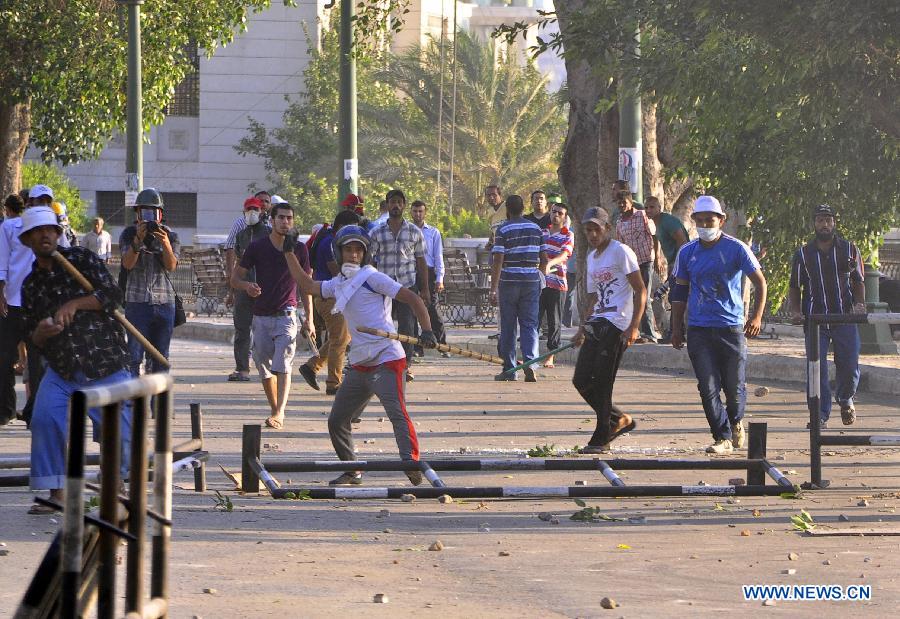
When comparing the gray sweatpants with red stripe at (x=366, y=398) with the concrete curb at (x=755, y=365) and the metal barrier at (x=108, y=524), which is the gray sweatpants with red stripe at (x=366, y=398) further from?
the concrete curb at (x=755, y=365)

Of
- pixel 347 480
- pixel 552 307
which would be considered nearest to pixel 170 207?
pixel 552 307

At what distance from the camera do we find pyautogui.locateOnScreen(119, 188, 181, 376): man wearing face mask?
12.2m

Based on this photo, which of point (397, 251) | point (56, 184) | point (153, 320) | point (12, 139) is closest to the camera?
point (153, 320)

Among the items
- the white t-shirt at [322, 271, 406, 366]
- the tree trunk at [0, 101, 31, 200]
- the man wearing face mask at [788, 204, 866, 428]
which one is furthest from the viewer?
the tree trunk at [0, 101, 31, 200]

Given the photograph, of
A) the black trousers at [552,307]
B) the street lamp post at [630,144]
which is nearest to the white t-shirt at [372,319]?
the black trousers at [552,307]

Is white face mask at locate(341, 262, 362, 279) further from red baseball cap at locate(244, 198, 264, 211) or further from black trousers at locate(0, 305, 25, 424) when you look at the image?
red baseball cap at locate(244, 198, 264, 211)

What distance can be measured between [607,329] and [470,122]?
37.4 metres

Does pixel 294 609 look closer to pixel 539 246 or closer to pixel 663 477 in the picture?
pixel 663 477

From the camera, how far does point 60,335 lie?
8.56m

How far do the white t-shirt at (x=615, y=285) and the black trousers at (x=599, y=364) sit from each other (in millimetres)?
80

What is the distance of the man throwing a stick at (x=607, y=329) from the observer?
1164 cm

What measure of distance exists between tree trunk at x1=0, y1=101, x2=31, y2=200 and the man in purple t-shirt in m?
15.7

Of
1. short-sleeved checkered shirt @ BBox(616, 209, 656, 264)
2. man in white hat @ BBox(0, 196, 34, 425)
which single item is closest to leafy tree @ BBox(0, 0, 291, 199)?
short-sleeved checkered shirt @ BBox(616, 209, 656, 264)

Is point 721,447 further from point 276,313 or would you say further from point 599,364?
point 276,313
